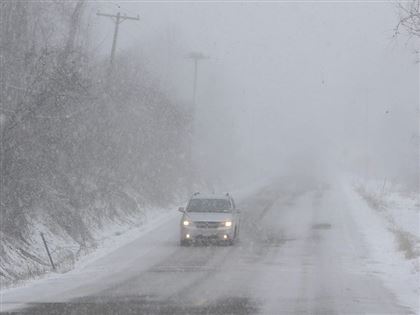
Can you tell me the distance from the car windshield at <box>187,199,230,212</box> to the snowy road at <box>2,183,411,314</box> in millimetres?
1344

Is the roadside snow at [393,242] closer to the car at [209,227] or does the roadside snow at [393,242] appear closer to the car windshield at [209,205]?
the car at [209,227]

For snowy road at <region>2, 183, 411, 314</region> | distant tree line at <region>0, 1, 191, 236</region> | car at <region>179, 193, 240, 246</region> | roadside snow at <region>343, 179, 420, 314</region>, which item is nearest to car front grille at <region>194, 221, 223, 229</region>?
car at <region>179, 193, 240, 246</region>

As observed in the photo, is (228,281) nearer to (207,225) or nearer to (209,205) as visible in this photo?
(207,225)

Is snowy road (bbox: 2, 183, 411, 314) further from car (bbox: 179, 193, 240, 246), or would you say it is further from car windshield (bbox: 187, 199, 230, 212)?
car windshield (bbox: 187, 199, 230, 212)

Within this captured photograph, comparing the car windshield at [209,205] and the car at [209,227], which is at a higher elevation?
the car windshield at [209,205]

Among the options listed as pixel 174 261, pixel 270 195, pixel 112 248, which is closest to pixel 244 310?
pixel 174 261

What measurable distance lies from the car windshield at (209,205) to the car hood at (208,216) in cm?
49

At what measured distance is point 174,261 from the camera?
736 inches

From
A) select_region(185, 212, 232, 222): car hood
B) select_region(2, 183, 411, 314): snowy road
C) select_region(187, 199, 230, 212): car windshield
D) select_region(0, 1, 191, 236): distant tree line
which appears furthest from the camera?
select_region(187, 199, 230, 212): car windshield

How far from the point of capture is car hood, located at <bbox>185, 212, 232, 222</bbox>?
22359mm

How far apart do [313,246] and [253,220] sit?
8.84 meters

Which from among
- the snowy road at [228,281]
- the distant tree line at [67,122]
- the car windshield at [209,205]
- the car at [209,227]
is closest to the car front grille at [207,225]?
the car at [209,227]

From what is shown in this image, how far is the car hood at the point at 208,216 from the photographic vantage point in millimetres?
22359

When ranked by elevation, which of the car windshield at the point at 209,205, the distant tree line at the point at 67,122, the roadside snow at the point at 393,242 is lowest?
the roadside snow at the point at 393,242
